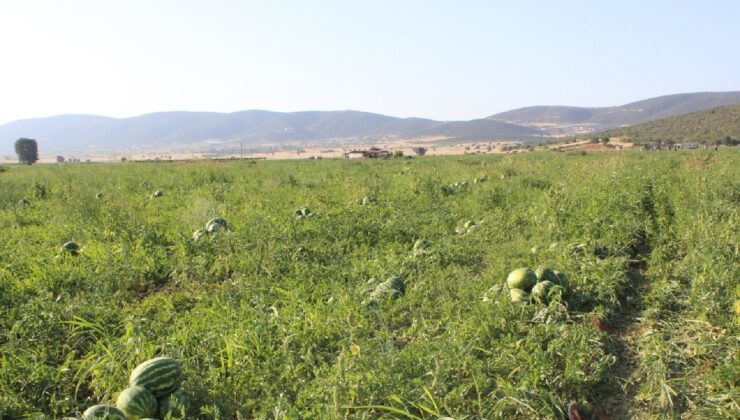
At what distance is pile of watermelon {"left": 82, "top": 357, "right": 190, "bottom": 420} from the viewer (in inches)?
119

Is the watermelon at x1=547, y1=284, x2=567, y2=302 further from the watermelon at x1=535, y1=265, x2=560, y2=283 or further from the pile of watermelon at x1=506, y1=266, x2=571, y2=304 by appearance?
the watermelon at x1=535, y1=265, x2=560, y2=283

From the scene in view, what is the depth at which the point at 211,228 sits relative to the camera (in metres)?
7.87

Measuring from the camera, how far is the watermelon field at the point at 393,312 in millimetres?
3273

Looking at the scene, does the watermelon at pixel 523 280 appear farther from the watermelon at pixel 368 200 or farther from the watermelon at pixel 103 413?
the watermelon at pixel 368 200

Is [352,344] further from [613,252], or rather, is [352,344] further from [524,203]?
[524,203]

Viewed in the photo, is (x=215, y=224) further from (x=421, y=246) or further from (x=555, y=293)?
(x=555, y=293)

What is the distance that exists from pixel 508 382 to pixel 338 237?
14.6 ft

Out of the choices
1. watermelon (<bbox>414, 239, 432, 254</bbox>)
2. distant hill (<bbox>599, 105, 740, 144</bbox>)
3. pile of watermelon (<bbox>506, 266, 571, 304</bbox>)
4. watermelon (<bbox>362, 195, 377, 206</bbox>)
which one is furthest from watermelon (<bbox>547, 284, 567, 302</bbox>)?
distant hill (<bbox>599, 105, 740, 144</bbox>)

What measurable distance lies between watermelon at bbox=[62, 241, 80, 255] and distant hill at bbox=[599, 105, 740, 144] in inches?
2925

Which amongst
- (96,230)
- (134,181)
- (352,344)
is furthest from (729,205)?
(134,181)

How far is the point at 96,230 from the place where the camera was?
25.4 feet

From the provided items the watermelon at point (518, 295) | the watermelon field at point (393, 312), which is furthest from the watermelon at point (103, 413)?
the watermelon at point (518, 295)

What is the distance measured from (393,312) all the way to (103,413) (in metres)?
2.57

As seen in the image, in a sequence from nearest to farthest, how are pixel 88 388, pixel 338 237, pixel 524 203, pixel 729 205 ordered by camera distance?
pixel 88 388 → pixel 729 205 → pixel 338 237 → pixel 524 203
